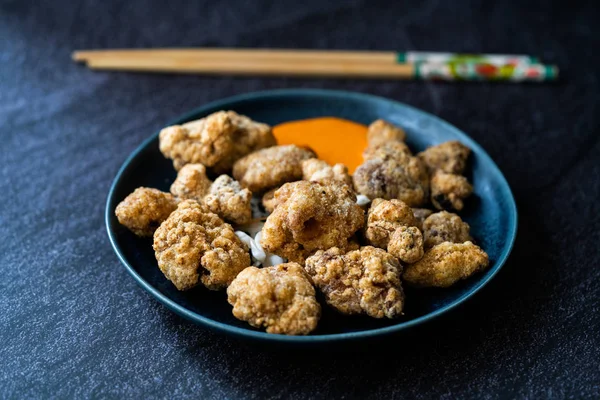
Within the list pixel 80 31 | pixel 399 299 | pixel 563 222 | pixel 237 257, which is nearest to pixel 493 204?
pixel 563 222

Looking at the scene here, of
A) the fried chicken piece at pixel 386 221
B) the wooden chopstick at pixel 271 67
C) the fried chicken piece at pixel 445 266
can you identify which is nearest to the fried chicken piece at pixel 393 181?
the fried chicken piece at pixel 386 221

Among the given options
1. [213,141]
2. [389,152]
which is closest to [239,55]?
[213,141]

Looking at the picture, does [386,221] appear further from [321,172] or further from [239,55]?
[239,55]

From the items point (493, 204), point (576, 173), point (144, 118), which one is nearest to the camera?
point (493, 204)

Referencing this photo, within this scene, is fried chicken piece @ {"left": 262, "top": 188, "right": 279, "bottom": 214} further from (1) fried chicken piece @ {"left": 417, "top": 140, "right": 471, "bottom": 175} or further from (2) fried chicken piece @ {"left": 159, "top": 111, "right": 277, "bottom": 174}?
(1) fried chicken piece @ {"left": 417, "top": 140, "right": 471, "bottom": 175}

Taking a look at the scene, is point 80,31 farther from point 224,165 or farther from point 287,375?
point 287,375
